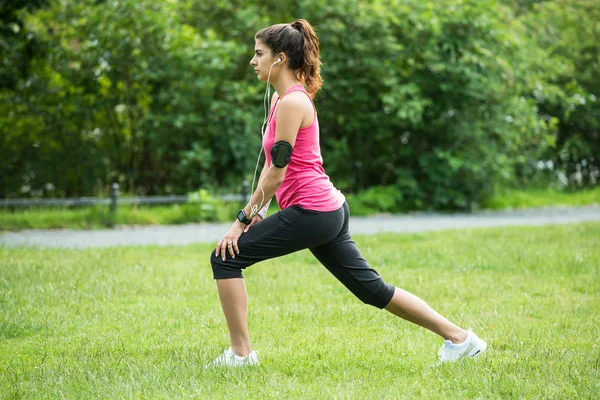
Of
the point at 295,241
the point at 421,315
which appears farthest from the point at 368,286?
the point at 295,241

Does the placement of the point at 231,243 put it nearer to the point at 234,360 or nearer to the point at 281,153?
the point at 281,153

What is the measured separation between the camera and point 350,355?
204 inches

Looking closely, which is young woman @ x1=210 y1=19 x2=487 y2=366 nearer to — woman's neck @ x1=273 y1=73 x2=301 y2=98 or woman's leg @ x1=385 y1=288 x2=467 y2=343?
woman's neck @ x1=273 y1=73 x2=301 y2=98

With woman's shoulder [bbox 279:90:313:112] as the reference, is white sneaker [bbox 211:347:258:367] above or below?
below

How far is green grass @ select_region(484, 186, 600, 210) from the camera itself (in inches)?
669

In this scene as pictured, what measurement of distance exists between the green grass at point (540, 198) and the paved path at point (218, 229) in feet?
1.63

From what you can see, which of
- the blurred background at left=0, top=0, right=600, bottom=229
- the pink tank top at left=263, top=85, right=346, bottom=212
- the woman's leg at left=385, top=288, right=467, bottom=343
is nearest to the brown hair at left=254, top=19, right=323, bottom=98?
the pink tank top at left=263, top=85, right=346, bottom=212

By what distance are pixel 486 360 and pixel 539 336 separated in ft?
3.09

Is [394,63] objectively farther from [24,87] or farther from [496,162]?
[24,87]

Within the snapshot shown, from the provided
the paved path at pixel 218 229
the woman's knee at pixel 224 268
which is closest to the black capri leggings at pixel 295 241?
the woman's knee at pixel 224 268

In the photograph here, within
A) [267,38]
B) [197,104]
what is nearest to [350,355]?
[267,38]

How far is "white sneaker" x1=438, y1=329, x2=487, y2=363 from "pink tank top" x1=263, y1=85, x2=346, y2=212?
1.07 m

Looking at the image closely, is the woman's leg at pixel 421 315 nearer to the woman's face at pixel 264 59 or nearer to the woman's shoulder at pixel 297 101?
the woman's shoulder at pixel 297 101

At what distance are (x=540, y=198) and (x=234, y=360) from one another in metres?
14.3
